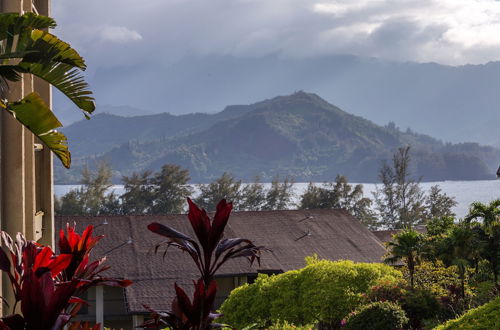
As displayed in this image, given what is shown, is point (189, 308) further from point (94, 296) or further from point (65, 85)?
point (94, 296)

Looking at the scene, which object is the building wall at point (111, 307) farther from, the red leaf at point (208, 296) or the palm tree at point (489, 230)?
the red leaf at point (208, 296)

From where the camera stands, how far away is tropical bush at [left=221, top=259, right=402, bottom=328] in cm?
2348

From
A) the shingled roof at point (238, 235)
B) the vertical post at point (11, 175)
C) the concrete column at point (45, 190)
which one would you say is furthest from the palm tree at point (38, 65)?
the shingled roof at point (238, 235)

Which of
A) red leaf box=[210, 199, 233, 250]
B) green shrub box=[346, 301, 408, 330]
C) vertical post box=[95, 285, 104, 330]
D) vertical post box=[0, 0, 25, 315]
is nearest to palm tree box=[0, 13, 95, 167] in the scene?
red leaf box=[210, 199, 233, 250]

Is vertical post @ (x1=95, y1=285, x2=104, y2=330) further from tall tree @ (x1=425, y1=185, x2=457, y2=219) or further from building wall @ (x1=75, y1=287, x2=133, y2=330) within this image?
tall tree @ (x1=425, y1=185, x2=457, y2=219)

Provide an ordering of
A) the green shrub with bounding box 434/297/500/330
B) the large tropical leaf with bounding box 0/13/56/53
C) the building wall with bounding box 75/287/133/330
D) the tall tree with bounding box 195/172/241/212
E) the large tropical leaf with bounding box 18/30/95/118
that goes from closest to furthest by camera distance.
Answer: the large tropical leaf with bounding box 0/13/56/53
the large tropical leaf with bounding box 18/30/95/118
the green shrub with bounding box 434/297/500/330
the building wall with bounding box 75/287/133/330
the tall tree with bounding box 195/172/241/212

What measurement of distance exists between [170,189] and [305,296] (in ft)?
146

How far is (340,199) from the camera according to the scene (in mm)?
70125

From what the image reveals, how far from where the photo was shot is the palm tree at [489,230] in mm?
25688

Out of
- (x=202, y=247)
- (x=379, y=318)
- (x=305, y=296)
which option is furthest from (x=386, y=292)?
(x=202, y=247)

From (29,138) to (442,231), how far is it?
80.2ft

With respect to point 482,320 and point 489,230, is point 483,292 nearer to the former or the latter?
point 489,230

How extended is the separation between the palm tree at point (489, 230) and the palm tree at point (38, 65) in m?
21.2

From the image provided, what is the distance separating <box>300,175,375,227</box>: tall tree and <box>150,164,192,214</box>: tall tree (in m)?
11.7
